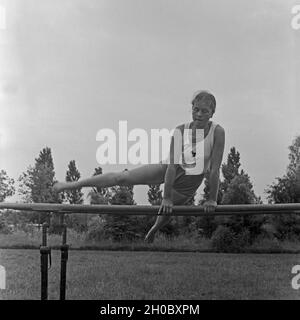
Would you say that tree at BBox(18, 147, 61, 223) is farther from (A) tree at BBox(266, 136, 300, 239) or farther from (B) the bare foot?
(A) tree at BBox(266, 136, 300, 239)

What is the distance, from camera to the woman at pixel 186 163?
79.7 inches

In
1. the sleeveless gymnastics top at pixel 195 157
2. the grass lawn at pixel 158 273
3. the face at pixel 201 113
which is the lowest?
the grass lawn at pixel 158 273

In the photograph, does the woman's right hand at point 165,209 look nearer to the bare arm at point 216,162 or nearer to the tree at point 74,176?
the bare arm at point 216,162

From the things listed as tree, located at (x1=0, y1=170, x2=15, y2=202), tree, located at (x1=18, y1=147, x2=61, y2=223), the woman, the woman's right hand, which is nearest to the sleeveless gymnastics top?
the woman

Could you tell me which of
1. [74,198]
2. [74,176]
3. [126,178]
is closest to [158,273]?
[74,198]

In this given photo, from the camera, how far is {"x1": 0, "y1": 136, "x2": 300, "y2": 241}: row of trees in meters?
2.33

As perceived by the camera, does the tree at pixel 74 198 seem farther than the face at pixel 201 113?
Yes

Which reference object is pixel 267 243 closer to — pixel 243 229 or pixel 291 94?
pixel 243 229

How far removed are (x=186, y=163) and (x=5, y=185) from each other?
35.2 inches

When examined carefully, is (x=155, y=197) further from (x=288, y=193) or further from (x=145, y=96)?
(x=288, y=193)

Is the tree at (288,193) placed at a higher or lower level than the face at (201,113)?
lower

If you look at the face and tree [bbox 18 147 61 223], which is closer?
the face

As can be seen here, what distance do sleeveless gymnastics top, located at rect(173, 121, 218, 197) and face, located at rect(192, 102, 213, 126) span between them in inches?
1.3

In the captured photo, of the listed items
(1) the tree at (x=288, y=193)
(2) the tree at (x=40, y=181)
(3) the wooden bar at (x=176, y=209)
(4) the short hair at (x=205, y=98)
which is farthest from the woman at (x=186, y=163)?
(1) the tree at (x=288, y=193)
